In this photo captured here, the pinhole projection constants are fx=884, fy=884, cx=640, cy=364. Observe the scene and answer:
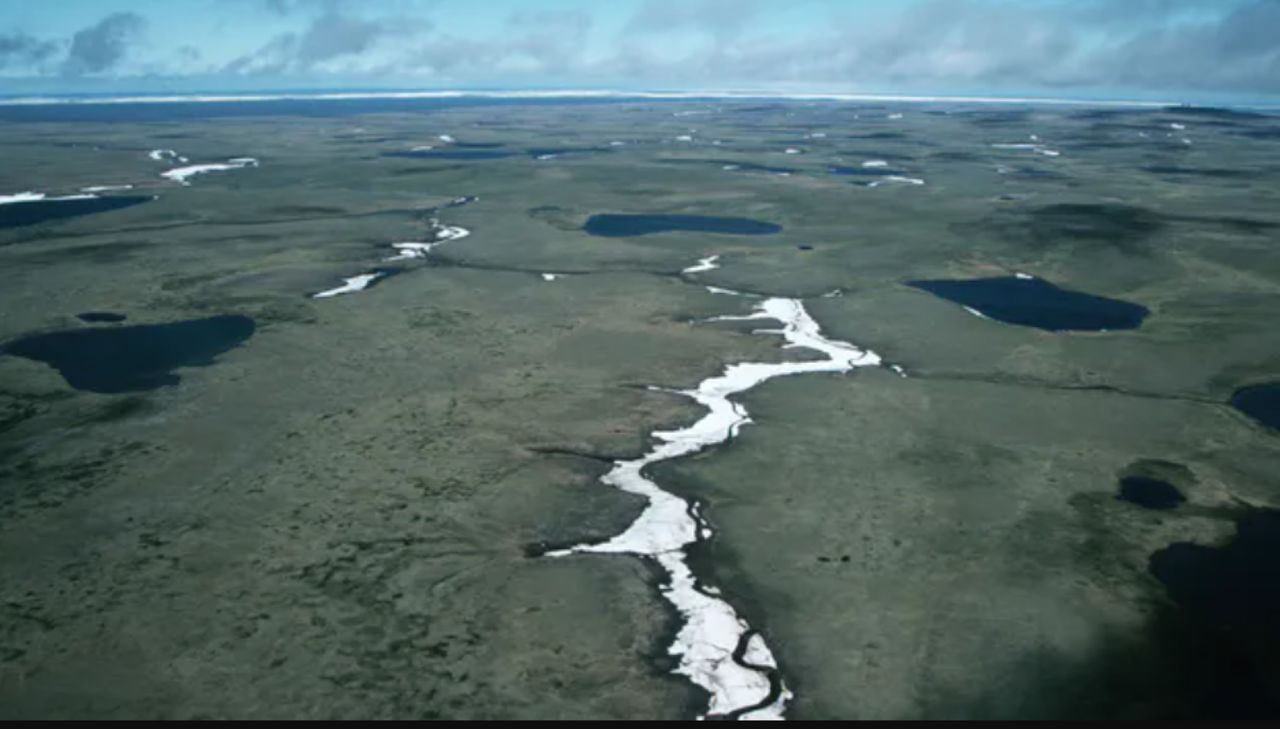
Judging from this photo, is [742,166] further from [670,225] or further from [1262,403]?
[1262,403]

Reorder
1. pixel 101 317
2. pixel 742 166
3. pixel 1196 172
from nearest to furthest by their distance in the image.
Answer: pixel 101 317 < pixel 1196 172 < pixel 742 166

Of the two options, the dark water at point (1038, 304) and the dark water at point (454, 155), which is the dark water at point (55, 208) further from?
the dark water at point (1038, 304)

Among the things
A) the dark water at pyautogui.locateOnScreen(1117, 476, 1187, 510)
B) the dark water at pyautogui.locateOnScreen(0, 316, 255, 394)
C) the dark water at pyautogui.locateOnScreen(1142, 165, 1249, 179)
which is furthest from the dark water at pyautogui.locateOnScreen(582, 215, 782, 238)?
the dark water at pyautogui.locateOnScreen(1142, 165, 1249, 179)

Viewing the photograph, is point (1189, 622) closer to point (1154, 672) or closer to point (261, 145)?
point (1154, 672)

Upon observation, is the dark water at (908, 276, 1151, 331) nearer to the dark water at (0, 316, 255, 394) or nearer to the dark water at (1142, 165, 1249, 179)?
the dark water at (0, 316, 255, 394)

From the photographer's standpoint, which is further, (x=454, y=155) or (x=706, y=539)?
(x=454, y=155)

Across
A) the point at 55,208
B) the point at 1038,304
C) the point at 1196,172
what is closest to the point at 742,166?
the point at 1196,172
